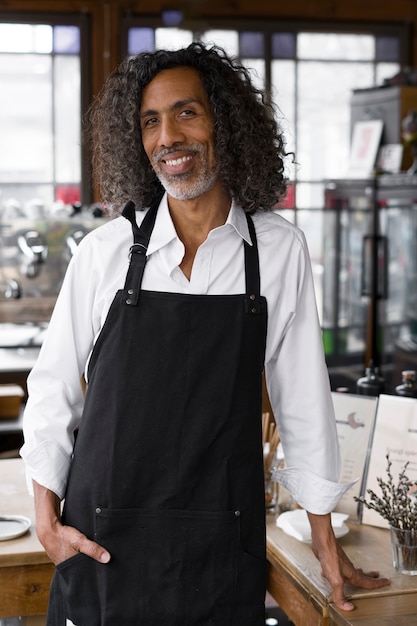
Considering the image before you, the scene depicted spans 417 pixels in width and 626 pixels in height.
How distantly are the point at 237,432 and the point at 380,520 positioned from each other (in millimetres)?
641

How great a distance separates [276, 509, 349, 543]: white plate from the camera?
204 centimetres

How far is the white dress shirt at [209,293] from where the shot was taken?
1.73 metres

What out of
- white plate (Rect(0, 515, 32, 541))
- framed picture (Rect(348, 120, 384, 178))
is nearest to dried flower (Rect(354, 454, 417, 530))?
white plate (Rect(0, 515, 32, 541))

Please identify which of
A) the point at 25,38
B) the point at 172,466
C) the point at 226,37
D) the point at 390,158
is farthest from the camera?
the point at 226,37

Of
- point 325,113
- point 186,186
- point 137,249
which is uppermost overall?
point 325,113

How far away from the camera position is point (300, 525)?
6.82 ft

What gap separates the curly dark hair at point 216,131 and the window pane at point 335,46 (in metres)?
4.93

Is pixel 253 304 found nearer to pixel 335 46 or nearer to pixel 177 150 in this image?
pixel 177 150

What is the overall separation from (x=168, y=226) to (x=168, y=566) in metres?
0.63

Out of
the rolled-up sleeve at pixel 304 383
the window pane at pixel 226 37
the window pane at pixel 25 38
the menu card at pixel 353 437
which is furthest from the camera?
the window pane at pixel 226 37

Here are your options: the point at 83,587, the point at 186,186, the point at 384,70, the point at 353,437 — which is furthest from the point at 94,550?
the point at 384,70

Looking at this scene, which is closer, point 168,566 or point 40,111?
point 168,566

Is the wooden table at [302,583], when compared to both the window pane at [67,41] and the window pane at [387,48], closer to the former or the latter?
the window pane at [67,41]

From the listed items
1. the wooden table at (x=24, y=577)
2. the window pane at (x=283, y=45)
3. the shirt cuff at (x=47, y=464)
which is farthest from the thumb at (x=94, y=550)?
the window pane at (x=283, y=45)
